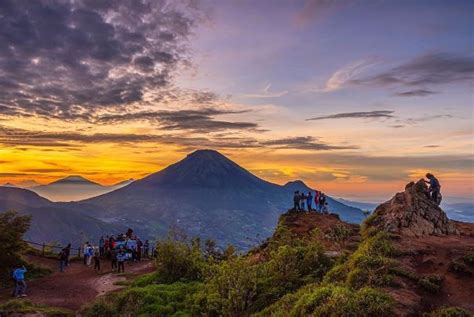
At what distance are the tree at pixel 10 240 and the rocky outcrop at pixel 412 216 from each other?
874 inches

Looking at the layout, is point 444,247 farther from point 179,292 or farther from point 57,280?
point 57,280

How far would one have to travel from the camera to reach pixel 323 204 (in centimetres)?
3566

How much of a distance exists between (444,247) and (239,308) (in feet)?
30.3

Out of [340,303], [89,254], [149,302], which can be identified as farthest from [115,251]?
[340,303]

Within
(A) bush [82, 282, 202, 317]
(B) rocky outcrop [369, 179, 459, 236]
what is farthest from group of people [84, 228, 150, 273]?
(B) rocky outcrop [369, 179, 459, 236]

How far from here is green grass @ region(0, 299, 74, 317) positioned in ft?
64.7

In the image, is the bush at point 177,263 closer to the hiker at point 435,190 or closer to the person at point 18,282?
the person at point 18,282

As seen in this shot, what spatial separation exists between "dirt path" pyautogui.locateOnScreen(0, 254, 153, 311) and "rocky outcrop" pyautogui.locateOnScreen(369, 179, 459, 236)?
52.4 ft

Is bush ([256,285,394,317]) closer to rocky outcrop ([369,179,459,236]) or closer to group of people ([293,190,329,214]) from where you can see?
rocky outcrop ([369,179,459,236])

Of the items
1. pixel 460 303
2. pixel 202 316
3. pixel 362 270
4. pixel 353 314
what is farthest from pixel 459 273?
pixel 202 316

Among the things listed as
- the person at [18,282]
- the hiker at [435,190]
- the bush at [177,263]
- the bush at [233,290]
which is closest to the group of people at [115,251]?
the bush at [177,263]

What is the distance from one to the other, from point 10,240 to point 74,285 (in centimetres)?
520

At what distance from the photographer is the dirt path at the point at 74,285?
75.2 ft

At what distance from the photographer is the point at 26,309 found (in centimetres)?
2003
